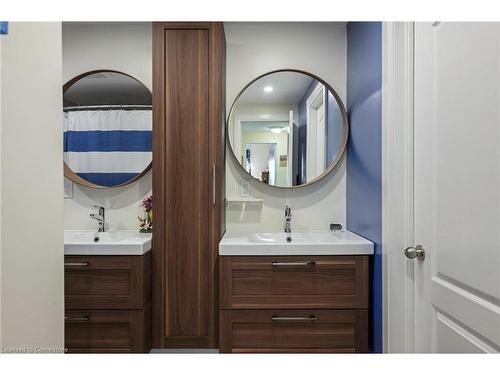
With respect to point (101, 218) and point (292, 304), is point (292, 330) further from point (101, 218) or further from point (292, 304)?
point (101, 218)

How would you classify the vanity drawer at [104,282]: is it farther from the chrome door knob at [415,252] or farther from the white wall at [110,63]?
the chrome door knob at [415,252]

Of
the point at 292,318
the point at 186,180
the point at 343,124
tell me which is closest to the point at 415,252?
the point at 292,318

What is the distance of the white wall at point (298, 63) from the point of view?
6.71 feet

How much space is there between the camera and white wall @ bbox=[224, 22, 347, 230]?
2.04 m

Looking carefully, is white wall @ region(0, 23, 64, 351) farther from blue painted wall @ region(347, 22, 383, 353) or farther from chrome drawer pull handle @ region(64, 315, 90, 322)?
blue painted wall @ region(347, 22, 383, 353)

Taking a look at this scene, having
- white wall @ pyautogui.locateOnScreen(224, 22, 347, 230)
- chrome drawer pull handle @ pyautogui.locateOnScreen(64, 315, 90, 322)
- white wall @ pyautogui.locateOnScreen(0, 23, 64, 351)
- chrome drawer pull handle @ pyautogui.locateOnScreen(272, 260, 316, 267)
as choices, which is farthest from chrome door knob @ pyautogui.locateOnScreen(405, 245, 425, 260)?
chrome drawer pull handle @ pyautogui.locateOnScreen(64, 315, 90, 322)

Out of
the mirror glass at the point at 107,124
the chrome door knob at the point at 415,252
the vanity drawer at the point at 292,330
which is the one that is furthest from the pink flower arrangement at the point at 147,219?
the chrome door knob at the point at 415,252

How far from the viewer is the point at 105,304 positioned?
160cm

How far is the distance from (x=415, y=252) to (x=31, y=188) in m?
1.31

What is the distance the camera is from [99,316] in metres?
1.61

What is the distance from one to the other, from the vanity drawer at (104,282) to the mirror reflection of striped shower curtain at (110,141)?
66 cm

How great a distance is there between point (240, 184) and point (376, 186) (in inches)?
36.2

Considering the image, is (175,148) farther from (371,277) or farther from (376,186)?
(371,277)

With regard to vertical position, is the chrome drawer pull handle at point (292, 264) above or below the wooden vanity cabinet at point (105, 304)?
above
